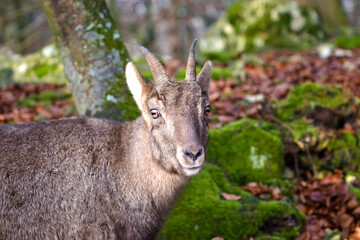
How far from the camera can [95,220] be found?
14.0 feet

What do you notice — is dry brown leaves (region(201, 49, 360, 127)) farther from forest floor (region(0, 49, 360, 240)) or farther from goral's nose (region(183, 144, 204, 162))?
goral's nose (region(183, 144, 204, 162))

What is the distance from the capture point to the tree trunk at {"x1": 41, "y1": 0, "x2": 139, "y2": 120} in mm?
6180

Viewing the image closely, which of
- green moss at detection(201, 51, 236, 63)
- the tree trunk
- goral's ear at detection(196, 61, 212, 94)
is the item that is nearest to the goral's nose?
goral's ear at detection(196, 61, 212, 94)

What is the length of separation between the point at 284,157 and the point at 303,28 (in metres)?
10.8

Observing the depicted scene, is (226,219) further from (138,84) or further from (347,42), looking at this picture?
(347,42)

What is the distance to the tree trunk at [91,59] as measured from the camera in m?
6.18

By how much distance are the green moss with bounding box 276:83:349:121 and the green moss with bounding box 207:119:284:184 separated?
0.93 metres

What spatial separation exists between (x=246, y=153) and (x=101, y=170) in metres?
3.02

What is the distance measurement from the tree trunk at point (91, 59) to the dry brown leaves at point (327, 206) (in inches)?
125

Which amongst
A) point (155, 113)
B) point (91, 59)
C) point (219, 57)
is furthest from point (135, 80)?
point (219, 57)

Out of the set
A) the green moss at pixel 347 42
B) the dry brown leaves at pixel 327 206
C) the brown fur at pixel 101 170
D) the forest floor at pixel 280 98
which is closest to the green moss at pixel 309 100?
the forest floor at pixel 280 98

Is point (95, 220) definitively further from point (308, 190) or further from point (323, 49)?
point (323, 49)

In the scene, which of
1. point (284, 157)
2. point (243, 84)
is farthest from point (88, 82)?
point (243, 84)

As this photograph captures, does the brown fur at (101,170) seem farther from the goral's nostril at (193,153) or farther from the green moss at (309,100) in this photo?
the green moss at (309,100)
